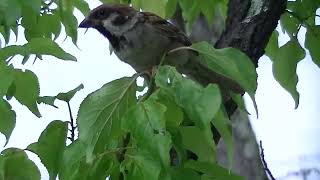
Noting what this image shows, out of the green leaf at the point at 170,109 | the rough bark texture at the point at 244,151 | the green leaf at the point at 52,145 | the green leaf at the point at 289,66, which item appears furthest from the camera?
the rough bark texture at the point at 244,151

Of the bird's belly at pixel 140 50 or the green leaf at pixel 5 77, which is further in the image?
the bird's belly at pixel 140 50

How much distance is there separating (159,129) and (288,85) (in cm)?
99

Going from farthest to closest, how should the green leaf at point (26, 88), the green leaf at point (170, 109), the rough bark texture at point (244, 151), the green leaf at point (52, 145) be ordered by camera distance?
the rough bark texture at point (244, 151) < the green leaf at point (26, 88) < the green leaf at point (52, 145) < the green leaf at point (170, 109)

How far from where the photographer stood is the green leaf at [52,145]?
1499mm

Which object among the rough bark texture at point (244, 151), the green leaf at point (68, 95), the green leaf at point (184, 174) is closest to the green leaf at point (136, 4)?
the green leaf at point (68, 95)

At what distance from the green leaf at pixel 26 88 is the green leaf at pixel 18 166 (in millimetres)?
157

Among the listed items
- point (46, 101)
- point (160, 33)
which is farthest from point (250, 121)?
point (46, 101)

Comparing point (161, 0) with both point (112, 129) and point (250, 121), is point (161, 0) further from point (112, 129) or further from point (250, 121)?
point (250, 121)

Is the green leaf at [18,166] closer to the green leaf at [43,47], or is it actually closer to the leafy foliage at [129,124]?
the leafy foliage at [129,124]

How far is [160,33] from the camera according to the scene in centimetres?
247

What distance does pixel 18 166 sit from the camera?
1571 mm

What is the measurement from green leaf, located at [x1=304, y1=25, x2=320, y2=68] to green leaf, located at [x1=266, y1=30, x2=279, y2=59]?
0.76 ft

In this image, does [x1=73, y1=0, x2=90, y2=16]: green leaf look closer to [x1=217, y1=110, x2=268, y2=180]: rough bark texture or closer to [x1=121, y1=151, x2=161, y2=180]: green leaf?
[x1=121, y1=151, x2=161, y2=180]: green leaf

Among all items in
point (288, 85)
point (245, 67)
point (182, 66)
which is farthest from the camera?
point (182, 66)
